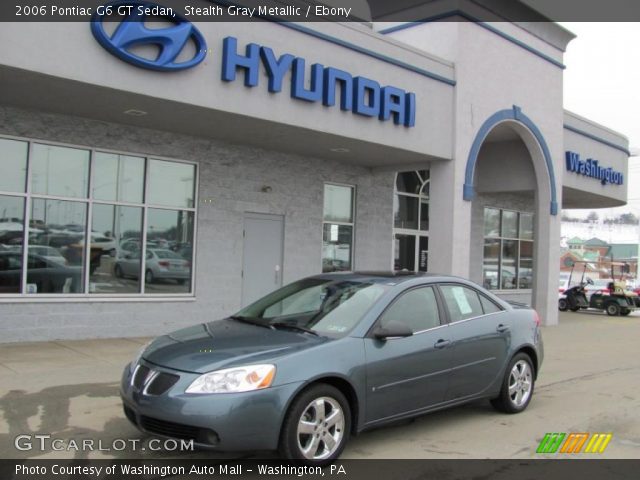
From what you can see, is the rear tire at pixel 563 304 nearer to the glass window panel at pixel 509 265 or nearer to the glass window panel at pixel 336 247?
the glass window panel at pixel 509 265

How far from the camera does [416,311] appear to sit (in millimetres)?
6023

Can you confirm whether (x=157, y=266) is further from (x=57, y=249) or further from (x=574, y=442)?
(x=574, y=442)

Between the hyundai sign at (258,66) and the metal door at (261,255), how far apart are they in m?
3.10

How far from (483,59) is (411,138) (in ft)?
10.6

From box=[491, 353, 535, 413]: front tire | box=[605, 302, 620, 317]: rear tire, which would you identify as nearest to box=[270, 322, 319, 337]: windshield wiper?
box=[491, 353, 535, 413]: front tire

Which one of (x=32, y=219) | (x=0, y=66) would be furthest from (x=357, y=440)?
(x=32, y=219)

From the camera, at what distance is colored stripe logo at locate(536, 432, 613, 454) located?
18.7 ft

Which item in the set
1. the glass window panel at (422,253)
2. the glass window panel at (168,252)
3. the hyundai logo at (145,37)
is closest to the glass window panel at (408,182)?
the glass window panel at (422,253)

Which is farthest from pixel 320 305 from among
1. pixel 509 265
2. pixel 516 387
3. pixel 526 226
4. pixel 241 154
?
pixel 526 226

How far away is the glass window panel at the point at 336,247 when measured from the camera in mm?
14516

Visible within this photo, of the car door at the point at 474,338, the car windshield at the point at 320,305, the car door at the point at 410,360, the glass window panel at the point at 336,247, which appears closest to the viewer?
the car door at the point at 410,360

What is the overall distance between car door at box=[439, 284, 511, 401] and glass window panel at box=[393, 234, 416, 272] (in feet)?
30.9

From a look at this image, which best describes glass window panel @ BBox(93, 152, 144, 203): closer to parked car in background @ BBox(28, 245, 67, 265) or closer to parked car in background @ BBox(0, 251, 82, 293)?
parked car in background @ BBox(28, 245, 67, 265)

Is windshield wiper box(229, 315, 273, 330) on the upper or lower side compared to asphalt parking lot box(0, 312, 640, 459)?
upper
